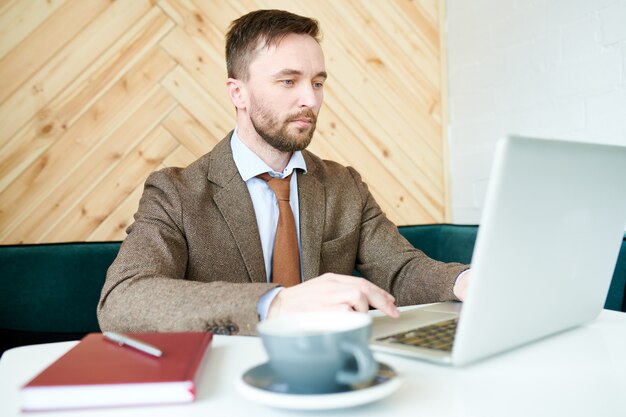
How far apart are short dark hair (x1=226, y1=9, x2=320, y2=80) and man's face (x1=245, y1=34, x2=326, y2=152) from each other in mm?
29

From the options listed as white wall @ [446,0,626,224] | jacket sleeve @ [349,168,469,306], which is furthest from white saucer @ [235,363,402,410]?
white wall @ [446,0,626,224]

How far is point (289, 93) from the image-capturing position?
1.78 m

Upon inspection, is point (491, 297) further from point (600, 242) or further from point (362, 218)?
point (362, 218)

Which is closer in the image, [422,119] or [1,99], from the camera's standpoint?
[1,99]

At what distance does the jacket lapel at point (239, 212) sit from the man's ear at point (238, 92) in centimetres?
28

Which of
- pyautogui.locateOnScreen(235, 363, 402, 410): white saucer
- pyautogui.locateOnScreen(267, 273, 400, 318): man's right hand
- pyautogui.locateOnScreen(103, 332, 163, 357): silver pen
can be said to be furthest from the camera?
pyautogui.locateOnScreen(267, 273, 400, 318): man's right hand

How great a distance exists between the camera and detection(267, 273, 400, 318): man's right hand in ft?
3.14

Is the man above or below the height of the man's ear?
below

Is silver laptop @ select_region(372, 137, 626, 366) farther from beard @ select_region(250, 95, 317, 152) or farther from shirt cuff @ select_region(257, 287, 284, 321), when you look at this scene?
beard @ select_region(250, 95, 317, 152)

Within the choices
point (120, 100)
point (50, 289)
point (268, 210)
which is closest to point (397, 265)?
point (268, 210)

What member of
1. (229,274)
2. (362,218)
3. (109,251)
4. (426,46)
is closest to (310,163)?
(362,218)

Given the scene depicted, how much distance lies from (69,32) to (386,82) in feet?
4.22

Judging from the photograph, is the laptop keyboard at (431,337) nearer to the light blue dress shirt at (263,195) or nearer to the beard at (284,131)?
the light blue dress shirt at (263,195)

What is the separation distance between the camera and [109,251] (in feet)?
6.27
